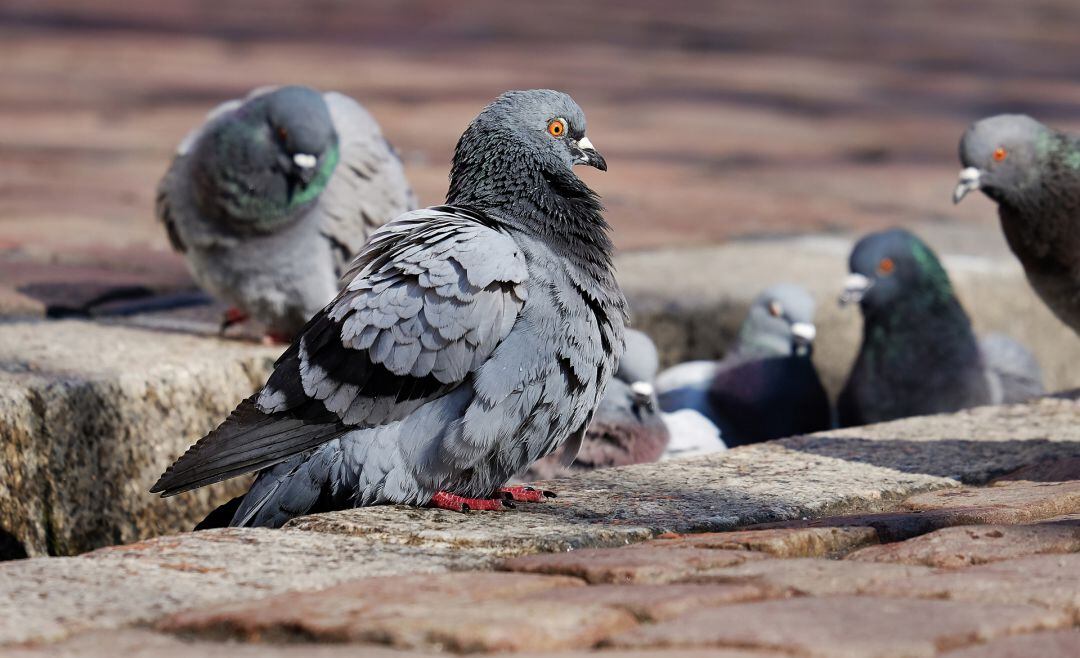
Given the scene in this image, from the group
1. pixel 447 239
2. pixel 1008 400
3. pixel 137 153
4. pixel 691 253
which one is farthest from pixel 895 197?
pixel 447 239

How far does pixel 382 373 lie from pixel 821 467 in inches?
40.0

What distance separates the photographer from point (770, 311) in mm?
5379

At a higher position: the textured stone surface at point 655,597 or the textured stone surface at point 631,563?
the textured stone surface at point 655,597

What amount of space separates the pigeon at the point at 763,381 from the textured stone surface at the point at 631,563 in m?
2.55

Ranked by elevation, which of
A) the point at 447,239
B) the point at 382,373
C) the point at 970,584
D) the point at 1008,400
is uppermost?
the point at 447,239

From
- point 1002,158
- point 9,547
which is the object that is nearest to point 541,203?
point 9,547

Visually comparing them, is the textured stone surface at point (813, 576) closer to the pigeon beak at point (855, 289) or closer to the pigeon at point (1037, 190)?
the pigeon at point (1037, 190)

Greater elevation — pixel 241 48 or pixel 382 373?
pixel 241 48

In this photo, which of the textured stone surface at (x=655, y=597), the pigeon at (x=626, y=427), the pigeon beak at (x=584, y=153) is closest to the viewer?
the textured stone surface at (x=655, y=597)

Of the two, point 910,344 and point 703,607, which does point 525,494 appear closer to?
point 703,607

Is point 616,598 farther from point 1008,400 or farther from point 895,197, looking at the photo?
point 895,197

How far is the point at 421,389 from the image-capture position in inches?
122

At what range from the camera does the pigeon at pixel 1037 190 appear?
485cm

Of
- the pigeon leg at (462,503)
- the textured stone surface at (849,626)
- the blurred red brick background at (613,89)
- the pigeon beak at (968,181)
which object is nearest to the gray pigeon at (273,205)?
the blurred red brick background at (613,89)
